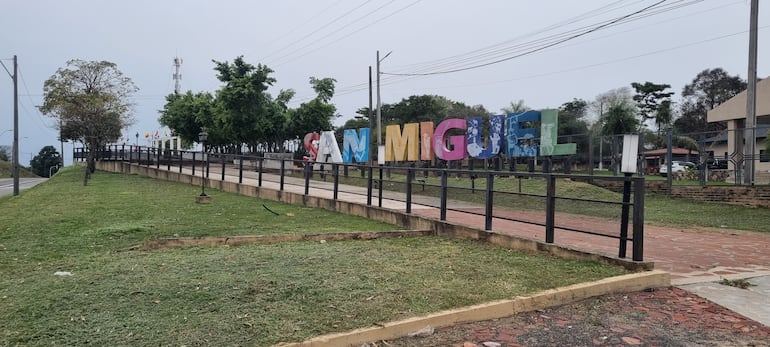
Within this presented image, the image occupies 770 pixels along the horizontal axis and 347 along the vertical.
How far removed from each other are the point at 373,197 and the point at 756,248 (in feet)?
23.9

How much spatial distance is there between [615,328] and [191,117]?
135ft

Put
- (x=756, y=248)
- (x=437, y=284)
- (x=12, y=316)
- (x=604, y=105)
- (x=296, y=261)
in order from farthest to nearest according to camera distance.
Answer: (x=604, y=105)
(x=756, y=248)
(x=296, y=261)
(x=437, y=284)
(x=12, y=316)

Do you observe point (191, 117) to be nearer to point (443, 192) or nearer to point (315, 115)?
point (315, 115)

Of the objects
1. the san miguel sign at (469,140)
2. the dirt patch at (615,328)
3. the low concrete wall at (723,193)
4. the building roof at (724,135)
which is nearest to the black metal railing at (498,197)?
the dirt patch at (615,328)

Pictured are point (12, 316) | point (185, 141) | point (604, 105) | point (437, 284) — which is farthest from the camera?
point (604, 105)

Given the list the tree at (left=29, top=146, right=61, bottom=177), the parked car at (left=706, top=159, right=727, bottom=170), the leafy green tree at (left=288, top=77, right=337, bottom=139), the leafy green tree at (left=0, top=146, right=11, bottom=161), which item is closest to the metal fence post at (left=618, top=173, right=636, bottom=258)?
the parked car at (left=706, top=159, right=727, bottom=170)

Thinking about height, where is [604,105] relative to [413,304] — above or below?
above

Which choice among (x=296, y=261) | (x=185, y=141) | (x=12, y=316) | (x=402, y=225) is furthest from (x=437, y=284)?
(x=185, y=141)

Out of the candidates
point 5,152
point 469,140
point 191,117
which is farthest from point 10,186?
point 5,152

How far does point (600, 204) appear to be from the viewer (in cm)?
627

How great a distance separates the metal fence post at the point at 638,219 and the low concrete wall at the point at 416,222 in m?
0.14

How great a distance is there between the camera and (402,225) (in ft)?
33.0

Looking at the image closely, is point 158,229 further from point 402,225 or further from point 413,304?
point 413,304

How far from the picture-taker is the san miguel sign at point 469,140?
669 inches
